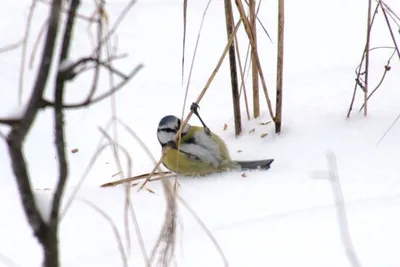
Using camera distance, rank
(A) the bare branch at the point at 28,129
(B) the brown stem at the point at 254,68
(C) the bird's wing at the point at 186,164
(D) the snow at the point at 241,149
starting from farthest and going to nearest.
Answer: (C) the bird's wing at the point at 186,164
(B) the brown stem at the point at 254,68
(D) the snow at the point at 241,149
(A) the bare branch at the point at 28,129

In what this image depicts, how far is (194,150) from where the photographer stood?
2.82 metres

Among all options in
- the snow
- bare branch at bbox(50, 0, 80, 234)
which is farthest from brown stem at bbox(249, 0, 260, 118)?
bare branch at bbox(50, 0, 80, 234)

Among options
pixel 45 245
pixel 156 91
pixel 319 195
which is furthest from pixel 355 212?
pixel 156 91

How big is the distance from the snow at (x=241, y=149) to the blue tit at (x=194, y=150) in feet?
0.30

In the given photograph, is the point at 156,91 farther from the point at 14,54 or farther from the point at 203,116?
the point at 14,54

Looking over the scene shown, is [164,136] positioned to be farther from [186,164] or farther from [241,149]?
[241,149]

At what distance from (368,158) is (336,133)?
10.2 inches

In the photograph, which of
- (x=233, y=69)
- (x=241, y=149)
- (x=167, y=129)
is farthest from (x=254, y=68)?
(x=167, y=129)

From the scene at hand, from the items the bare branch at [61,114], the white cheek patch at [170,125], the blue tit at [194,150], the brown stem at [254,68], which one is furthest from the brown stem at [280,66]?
the bare branch at [61,114]

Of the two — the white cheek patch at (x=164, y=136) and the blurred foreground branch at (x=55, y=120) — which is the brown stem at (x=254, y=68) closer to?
the white cheek patch at (x=164, y=136)

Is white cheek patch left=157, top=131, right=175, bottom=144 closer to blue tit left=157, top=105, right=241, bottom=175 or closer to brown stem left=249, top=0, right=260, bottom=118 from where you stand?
blue tit left=157, top=105, right=241, bottom=175

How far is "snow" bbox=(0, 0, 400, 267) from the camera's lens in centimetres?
187

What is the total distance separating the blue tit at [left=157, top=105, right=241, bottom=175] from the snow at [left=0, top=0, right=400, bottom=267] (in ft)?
0.30

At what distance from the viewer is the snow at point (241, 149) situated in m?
1.87
